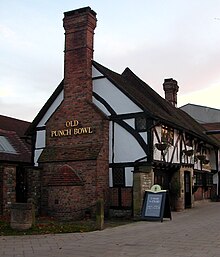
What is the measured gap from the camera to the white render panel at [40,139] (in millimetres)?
19230

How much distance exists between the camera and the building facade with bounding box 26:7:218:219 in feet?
53.7

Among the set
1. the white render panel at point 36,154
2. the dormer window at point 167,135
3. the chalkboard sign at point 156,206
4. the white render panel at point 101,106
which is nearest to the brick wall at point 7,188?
the white render panel at point 36,154

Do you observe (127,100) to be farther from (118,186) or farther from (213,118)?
(213,118)

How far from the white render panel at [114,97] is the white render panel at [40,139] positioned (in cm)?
346

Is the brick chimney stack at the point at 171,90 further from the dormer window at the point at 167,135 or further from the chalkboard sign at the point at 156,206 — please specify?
the chalkboard sign at the point at 156,206

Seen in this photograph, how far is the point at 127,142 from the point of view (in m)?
17.1

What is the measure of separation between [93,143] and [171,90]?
1546cm

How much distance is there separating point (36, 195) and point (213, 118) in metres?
30.3

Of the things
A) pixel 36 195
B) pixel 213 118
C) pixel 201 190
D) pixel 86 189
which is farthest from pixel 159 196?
pixel 213 118

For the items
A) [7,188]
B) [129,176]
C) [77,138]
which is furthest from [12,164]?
[129,176]

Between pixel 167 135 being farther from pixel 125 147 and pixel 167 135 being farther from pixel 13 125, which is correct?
pixel 13 125

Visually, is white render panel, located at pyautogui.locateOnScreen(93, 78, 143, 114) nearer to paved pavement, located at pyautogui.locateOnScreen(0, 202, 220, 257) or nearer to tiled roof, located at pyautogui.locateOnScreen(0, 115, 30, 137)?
paved pavement, located at pyautogui.locateOnScreen(0, 202, 220, 257)

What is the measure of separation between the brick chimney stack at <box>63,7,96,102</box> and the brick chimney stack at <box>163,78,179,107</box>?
14.1 m

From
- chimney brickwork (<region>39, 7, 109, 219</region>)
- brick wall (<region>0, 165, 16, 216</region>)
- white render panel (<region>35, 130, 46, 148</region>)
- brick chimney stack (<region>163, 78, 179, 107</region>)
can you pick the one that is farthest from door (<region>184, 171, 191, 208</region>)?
brick chimney stack (<region>163, 78, 179, 107</region>)
